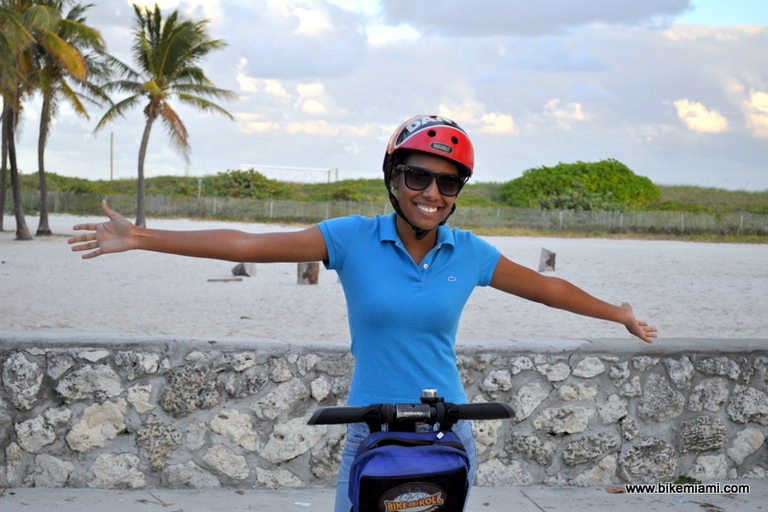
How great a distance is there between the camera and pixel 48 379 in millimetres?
4211

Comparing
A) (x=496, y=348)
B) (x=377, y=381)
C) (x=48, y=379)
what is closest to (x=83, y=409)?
(x=48, y=379)

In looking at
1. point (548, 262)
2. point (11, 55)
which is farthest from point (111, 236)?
point (11, 55)

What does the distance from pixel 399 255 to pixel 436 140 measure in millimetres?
344

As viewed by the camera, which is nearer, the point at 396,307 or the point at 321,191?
the point at 396,307

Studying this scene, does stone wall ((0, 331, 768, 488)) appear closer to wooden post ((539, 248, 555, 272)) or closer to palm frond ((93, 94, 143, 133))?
wooden post ((539, 248, 555, 272))

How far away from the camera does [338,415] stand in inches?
73.4

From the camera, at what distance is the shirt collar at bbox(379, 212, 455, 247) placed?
7.45 ft

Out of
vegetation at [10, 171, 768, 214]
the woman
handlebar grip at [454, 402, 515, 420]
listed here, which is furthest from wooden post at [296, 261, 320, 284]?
vegetation at [10, 171, 768, 214]

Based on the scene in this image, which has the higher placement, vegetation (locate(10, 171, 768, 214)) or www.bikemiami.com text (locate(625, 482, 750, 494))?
vegetation (locate(10, 171, 768, 214))

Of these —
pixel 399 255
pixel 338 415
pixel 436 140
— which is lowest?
pixel 338 415

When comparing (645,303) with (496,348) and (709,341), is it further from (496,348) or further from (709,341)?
(496,348)

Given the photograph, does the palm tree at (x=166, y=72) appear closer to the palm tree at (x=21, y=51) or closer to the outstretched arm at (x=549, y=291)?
the palm tree at (x=21, y=51)

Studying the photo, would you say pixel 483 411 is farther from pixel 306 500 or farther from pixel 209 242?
pixel 306 500

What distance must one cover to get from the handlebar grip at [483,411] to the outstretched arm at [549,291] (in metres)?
0.58
